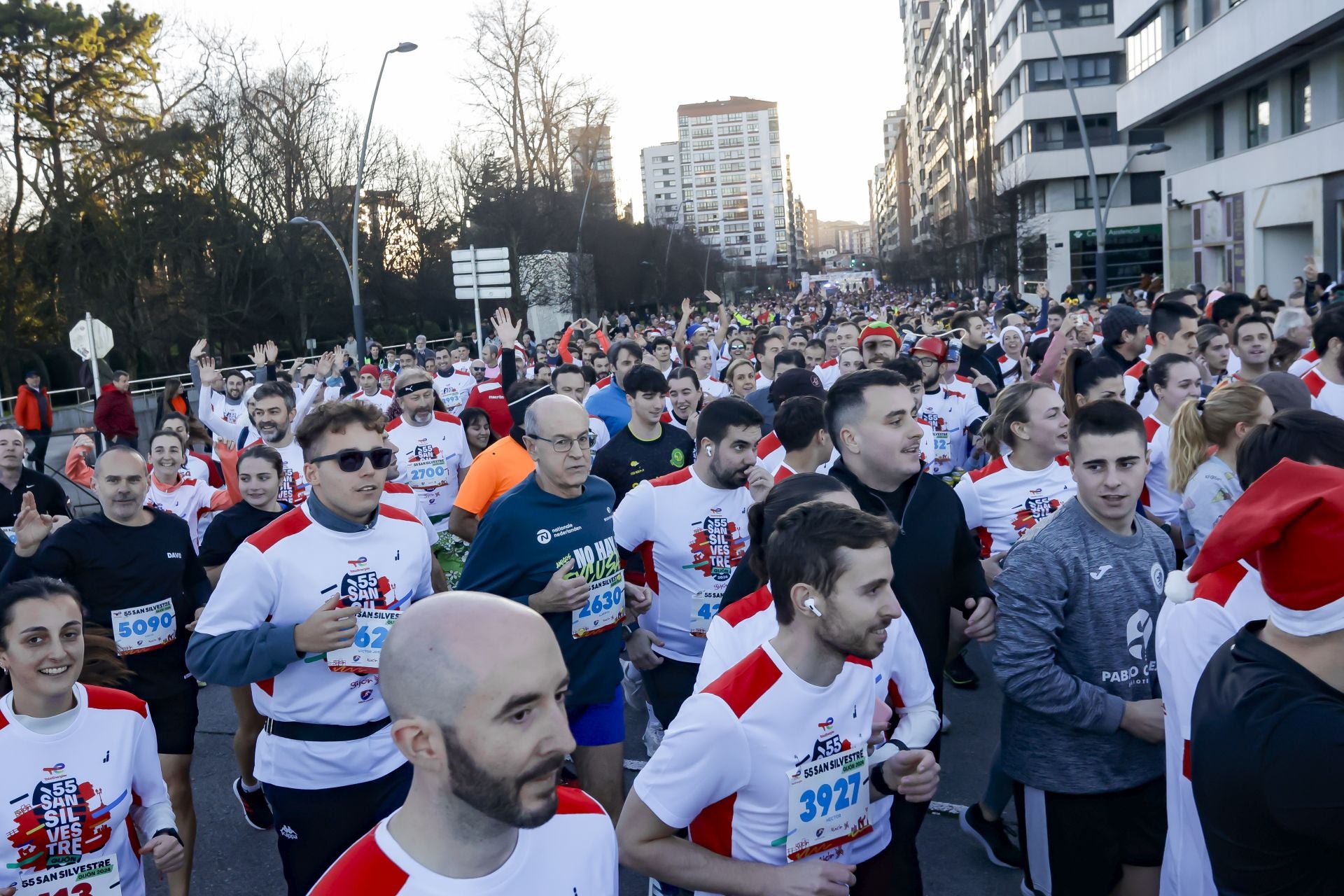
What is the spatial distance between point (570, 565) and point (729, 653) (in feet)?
4.75

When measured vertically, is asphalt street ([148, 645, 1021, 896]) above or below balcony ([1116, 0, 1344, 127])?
below

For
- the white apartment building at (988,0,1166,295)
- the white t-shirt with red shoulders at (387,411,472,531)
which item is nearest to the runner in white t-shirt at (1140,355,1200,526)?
the white t-shirt with red shoulders at (387,411,472,531)

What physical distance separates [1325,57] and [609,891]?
3062 cm

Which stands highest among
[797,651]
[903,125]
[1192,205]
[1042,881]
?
[903,125]

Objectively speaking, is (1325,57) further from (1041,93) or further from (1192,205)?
(1041,93)

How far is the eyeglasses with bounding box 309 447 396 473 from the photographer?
398 cm

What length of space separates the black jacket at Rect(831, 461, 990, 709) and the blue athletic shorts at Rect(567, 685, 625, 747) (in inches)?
54.1

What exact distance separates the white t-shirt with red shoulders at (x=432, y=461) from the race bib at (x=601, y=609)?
3848 millimetres

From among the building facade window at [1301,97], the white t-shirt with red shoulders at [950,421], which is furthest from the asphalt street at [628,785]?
the building facade window at [1301,97]

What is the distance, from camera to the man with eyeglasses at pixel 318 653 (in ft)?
12.5

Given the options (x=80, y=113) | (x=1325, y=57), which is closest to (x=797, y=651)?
(x=1325, y=57)

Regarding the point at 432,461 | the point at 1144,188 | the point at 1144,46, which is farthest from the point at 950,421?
the point at 1144,188

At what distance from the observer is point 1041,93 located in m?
55.7

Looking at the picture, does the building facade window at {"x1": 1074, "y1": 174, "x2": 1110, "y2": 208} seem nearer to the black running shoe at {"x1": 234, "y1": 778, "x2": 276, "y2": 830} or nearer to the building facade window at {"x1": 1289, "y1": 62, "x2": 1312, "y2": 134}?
the building facade window at {"x1": 1289, "y1": 62, "x2": 1312, "y2": 134}
